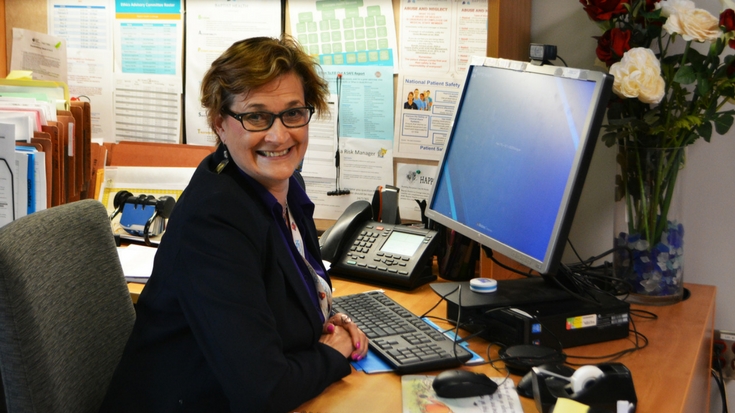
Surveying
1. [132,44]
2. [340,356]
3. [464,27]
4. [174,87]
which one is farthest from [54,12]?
[340,356]

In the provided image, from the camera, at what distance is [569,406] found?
40.6 inches

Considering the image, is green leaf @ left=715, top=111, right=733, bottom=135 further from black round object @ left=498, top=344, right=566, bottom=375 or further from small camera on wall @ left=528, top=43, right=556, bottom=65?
black round object @ left=498, top=344, right=566, bottom=375

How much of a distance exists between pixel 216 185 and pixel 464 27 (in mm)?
1064

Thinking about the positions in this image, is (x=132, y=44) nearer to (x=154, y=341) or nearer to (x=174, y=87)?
(x=174, y=87)

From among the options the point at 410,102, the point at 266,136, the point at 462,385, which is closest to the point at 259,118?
the point at 266,136

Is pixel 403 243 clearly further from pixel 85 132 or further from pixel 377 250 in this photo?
pixel 85 132

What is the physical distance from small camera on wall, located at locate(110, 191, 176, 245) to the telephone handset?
0.53 metres

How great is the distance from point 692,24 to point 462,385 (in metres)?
0.93

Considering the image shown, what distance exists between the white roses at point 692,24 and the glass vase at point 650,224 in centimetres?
25

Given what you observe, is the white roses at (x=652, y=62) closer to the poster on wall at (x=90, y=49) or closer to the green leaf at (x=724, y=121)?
the green leaf at (x=724, y=121)

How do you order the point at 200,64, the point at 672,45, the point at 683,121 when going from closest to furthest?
the point at 683,121, the point at 672,45, the point at 200,64

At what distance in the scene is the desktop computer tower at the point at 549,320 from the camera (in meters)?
1.38

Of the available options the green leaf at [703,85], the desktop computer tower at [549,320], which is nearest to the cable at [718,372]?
the desktop computer tower at [549,320]

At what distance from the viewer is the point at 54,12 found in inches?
98.3
